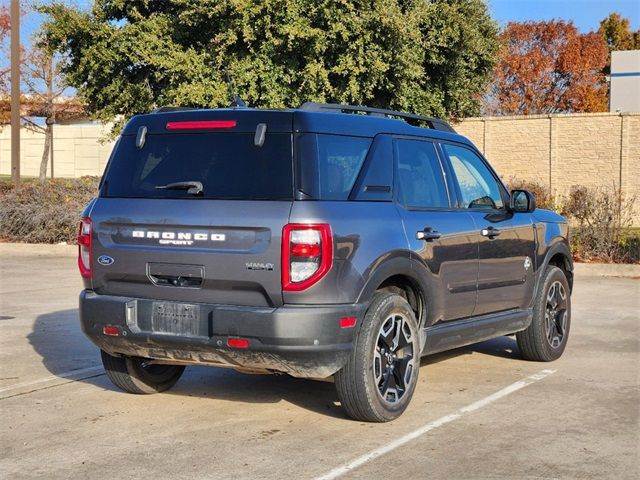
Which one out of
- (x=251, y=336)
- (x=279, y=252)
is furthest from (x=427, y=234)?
(x=251, y=336)

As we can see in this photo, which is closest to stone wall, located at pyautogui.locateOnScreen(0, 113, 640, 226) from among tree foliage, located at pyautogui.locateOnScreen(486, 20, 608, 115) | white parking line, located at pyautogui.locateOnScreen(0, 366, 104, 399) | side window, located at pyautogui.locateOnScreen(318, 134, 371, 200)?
white parking line, located at pyautogui.locateOnScreen(0, 366, 104, 399)

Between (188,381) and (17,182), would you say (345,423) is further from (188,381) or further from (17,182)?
(17,182)

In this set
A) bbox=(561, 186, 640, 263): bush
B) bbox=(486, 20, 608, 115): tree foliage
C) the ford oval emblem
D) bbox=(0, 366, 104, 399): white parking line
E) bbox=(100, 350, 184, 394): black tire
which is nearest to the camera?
the ford oval emblem

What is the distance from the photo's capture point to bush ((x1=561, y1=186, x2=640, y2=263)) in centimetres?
1619

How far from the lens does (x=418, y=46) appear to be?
26609mm

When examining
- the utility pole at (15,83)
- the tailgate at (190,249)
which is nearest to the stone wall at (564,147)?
the utility pole at (15,83)

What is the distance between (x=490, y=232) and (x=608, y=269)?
877 cm

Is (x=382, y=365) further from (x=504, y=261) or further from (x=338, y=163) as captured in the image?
(x=504, y=261)

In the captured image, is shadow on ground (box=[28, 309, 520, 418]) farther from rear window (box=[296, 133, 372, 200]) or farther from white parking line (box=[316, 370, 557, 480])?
rear window (box=[296, 133, 372, 200])

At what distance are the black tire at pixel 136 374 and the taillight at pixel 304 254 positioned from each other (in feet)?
6.11

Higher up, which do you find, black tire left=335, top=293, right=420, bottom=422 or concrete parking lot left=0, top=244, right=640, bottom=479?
black tire left=335, top=293, right=420, bottom=422

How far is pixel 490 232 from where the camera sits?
288 inches

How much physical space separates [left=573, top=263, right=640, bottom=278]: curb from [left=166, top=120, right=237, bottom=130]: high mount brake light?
1032 centimetres

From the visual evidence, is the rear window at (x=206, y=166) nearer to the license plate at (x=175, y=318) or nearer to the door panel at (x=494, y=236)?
the license plate at (x=175, y=318)
